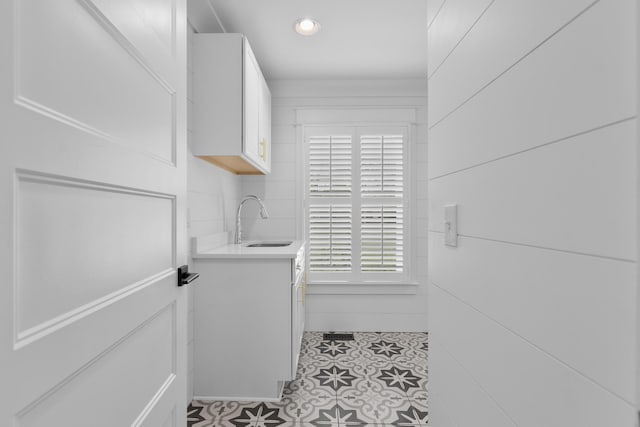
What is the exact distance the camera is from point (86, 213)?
24.1 inches

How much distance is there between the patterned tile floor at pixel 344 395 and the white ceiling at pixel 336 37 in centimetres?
244


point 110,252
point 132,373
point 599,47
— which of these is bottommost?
point 132,373

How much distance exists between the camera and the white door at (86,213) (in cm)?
46

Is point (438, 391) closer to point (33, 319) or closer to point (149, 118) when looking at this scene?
point (33, 319)

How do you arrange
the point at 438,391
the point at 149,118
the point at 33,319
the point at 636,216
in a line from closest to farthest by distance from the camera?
the point at 636,216
the point at 33,319
the point at 149,118
the point at 438,391

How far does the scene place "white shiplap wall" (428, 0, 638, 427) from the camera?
361mm

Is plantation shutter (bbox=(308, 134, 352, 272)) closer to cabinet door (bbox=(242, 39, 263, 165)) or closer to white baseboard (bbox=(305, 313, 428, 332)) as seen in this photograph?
white baseboard (bbox=(305, 313, 428, 332))

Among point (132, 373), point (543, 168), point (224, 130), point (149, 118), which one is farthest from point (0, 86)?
point (224, 130)

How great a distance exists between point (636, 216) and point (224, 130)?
6.61 ft

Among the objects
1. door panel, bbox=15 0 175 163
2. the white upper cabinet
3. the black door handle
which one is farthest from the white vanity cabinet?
door panel, bbox=15 0 175 163

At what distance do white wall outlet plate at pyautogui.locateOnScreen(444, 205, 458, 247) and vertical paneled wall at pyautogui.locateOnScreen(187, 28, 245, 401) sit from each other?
5.00ft

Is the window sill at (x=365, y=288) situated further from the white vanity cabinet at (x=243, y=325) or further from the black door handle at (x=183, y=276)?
the black door handle at (x=183, y=276)

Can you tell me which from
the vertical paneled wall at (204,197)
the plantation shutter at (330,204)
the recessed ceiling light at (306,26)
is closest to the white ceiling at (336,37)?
the recessed ceiling light at (306,26)

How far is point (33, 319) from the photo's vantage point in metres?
0.49
